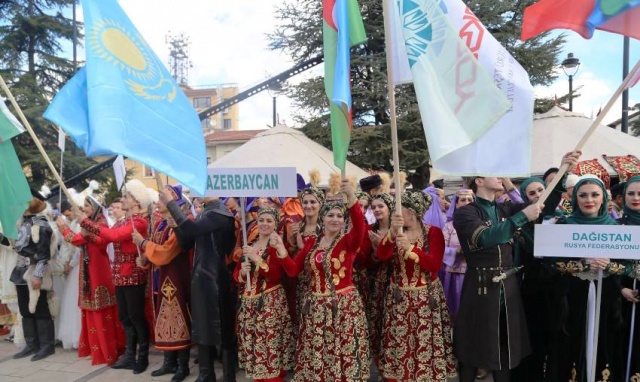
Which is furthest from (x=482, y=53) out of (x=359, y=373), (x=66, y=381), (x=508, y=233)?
(x=66, y=381)

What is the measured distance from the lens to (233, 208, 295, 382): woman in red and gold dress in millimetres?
4047

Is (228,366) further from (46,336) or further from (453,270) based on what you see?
(46,336)

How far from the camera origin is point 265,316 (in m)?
4.07

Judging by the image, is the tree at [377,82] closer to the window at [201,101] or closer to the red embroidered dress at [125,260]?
the red embroidered dress at [125,260]

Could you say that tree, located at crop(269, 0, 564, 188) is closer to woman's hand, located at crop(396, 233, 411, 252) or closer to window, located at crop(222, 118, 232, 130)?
woman's hand, located at crop(396, 233, 411, 252)

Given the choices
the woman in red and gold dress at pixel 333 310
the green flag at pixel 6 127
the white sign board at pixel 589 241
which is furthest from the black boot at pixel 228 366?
the white sign board at pixel 589 241

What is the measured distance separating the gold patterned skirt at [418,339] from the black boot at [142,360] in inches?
111

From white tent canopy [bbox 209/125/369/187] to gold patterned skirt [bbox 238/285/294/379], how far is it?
540cm

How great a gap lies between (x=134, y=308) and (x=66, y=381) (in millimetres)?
1041

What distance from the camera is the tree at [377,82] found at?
14.1 m

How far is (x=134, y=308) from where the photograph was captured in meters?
5.17

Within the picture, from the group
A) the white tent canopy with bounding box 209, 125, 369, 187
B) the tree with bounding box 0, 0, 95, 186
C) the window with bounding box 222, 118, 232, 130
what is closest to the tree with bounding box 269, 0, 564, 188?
the white tent canopy with bounding box 209, 125, 369, 187

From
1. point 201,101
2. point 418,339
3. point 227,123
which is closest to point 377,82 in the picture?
point 418,339

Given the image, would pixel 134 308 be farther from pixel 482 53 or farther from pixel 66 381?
pixel 482 53
